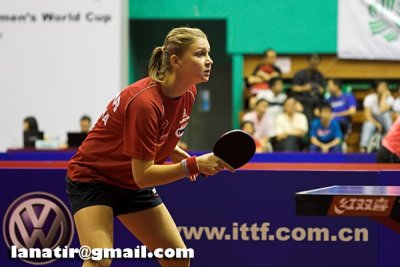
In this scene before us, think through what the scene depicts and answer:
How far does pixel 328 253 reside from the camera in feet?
16.7

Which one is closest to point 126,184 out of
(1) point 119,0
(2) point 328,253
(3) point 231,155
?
(3) point 231,155

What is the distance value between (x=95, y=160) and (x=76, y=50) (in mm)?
9738

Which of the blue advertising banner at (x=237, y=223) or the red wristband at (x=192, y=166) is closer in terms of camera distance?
the red wristband at (x=192, y=166)

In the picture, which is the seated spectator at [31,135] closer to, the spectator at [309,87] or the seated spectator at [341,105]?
the spectator at [309,87]

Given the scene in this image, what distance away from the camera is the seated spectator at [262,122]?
12.0 meters

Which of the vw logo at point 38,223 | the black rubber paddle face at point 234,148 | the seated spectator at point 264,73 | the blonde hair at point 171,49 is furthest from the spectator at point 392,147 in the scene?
the seated spectator at point 264,73

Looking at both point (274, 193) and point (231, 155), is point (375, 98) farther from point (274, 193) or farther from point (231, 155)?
point (231, 155)

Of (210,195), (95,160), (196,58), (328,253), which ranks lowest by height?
(328,253)

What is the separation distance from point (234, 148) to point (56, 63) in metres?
10.3

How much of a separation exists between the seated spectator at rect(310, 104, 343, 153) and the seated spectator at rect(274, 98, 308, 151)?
17cm

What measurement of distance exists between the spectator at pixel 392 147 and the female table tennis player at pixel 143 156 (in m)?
3.32

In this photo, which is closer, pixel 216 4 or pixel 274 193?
pixel 274 193

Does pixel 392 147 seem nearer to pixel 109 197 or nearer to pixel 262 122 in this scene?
pixel 109 197

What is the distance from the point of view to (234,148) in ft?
11.4
